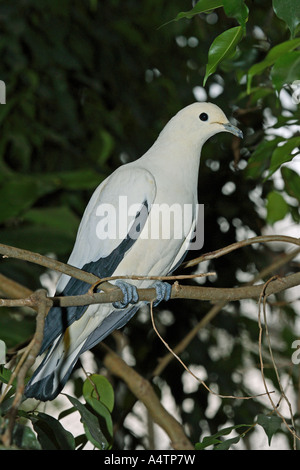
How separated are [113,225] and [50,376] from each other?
14.6 inches

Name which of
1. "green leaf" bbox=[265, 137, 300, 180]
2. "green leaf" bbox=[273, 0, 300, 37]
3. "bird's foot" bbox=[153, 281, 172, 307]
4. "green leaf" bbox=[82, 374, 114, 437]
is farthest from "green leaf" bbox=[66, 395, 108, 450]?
"green leaf" bbox=[273, 0, 300, 37]

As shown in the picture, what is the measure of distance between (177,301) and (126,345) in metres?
0.27

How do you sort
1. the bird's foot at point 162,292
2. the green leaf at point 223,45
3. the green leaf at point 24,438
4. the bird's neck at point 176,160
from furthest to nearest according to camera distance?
the bird's neck at point 176,160, the bird's foot at point 162,292, the green leaf at point 223,45, the green leaf at point 24,438

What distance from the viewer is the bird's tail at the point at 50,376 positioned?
1320 millimetres

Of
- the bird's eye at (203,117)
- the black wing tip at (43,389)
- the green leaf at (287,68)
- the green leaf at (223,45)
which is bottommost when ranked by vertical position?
the black wing tip at (43,389)

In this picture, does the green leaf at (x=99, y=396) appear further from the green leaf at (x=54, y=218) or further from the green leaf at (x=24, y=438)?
the green leaf at (x=54, y=218)

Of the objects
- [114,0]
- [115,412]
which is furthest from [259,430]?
[114,0]

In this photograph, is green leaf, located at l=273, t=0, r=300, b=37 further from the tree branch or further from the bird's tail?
the tree branch

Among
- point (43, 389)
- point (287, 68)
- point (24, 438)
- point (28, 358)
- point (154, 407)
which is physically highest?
point (287, 68)

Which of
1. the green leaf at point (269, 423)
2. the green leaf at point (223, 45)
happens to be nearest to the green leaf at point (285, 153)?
the green leaf at point (223, 45)

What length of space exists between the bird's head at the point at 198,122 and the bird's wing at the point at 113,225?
160mm

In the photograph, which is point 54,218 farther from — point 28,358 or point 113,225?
point 28,358

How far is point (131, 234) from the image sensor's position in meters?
1.35

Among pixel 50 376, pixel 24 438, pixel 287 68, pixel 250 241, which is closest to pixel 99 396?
pixel 50 376
